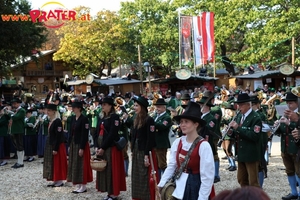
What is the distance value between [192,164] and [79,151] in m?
4.17

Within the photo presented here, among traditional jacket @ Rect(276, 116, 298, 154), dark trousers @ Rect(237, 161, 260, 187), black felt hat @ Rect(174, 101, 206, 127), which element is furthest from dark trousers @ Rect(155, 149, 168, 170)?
black felt hat @ Rect(174, 101, 206, 127)

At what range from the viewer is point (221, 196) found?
5.80 ft

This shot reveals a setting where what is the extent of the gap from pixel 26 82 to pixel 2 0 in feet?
101

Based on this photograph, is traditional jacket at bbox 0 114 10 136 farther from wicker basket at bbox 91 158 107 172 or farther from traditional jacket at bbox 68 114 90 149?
wicker basket at bbox 91 158 107 172

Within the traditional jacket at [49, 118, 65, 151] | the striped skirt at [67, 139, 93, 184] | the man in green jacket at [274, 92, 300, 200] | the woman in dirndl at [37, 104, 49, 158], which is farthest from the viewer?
the woman in dirndl at [37, 104, 49, 158]

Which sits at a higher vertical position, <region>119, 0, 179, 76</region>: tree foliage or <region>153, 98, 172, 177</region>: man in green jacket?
<region>119, 0, 179, 76</region>: tree foliage

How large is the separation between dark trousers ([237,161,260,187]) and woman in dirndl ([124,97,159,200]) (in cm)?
142

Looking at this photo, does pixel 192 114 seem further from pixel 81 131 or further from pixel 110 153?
pixel 81 131

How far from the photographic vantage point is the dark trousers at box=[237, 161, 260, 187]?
588 centimetres

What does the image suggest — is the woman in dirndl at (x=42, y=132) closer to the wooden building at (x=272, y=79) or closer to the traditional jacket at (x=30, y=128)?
the traditional jacket at (x=30, y=128)

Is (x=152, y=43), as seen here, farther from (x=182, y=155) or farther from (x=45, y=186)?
(x=182, y=155)

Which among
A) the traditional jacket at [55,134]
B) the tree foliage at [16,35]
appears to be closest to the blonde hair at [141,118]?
the traditional jacket at [55,134]

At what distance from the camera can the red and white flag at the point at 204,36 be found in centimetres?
2620

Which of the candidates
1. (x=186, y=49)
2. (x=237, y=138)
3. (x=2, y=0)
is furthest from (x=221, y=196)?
(x=186, y=49)
